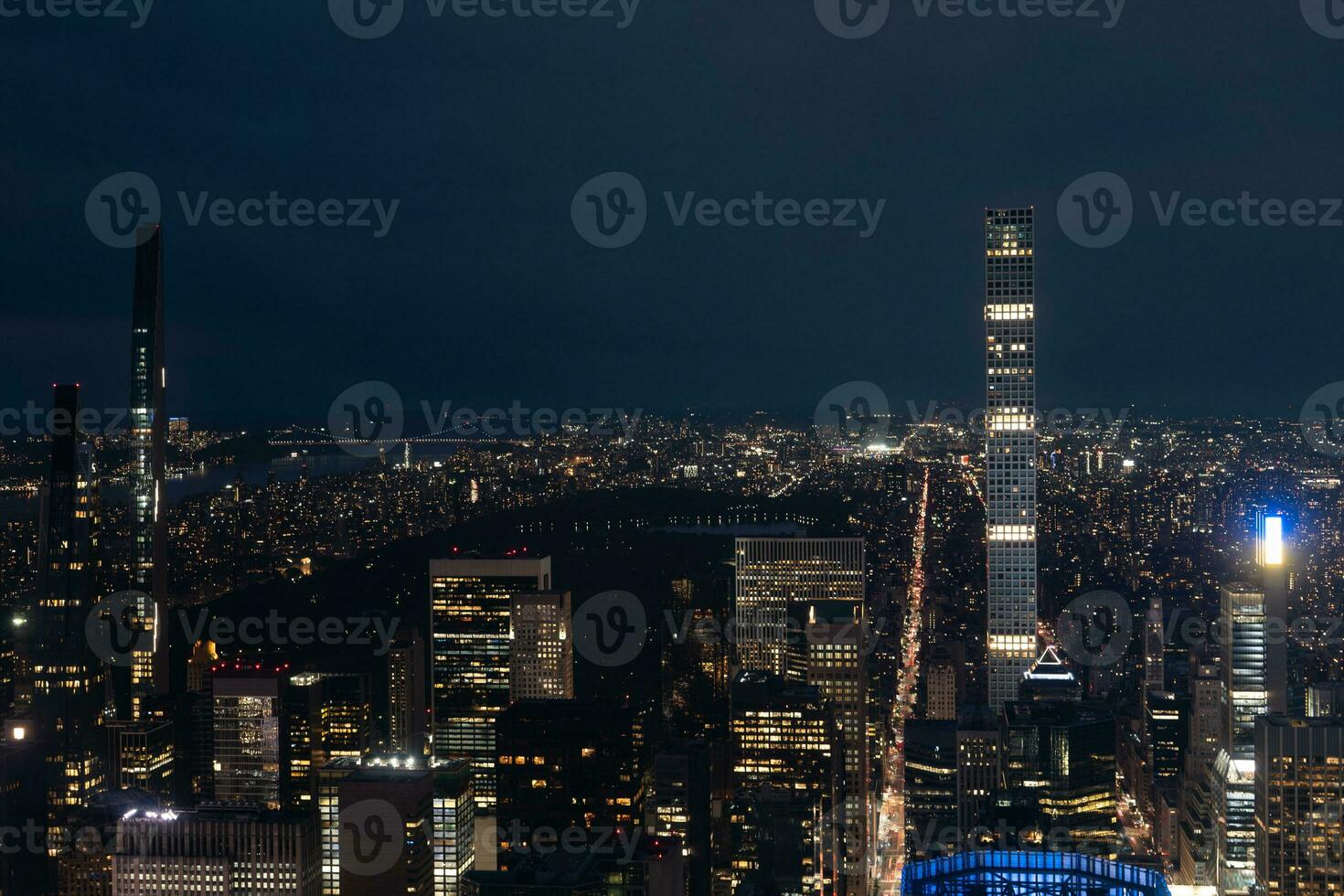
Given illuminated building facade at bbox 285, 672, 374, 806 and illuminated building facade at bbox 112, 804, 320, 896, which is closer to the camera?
illuminated building facade at bbox 112, 804, 320, 896

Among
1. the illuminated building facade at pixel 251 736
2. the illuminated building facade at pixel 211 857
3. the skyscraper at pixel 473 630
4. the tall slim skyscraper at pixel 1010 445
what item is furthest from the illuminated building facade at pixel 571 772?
the tall slim skyscraper at pixel 1010 445

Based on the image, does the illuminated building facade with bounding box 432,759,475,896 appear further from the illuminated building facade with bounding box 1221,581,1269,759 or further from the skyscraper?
the illuminated building facade with bounding box 1221,581,1269,759

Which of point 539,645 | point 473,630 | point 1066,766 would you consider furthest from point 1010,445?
point 473,630

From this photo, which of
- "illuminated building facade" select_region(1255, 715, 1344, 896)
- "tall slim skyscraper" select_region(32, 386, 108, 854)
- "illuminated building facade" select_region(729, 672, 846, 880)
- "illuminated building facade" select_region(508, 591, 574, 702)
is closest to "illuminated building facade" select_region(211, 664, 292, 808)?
"tall slim skyscraper" select_region(32, 386, 108, 854)

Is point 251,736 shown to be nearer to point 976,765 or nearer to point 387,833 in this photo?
point 387,833

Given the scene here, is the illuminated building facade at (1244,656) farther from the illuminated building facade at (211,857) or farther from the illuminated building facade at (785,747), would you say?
the illuminated building facade at (211,857)

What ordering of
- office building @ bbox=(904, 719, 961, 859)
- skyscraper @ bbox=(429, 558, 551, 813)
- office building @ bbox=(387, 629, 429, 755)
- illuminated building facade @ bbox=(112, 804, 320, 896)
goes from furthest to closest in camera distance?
skyscraper @ bbox=(429, 558, 551, 813) < office building @ bbox=(387, 629, 429, 755) < office building @ bbox=(904, 719, 961, 859) < illuminated building facade @ bbox=(112, 804, 320, 896)
